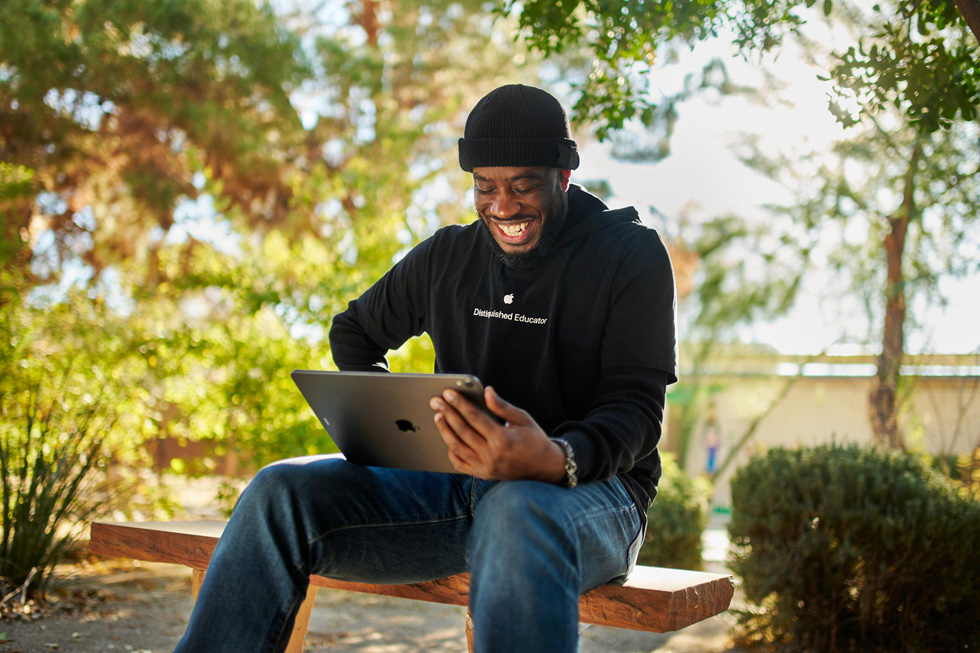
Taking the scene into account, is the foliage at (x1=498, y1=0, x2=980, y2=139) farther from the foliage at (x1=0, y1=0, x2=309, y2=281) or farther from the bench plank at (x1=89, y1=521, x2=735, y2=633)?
the foliage at (x1=0, y1=0, x2=309, y2=281)

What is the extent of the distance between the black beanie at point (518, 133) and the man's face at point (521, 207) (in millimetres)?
32

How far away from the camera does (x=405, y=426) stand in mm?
1789

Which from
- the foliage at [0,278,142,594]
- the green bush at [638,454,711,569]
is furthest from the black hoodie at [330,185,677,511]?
the green bush at [638,454,711,569]

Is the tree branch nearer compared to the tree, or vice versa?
the tree branch

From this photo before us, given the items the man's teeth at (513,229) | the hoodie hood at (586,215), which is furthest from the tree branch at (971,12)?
the man's teeth at (513,229)

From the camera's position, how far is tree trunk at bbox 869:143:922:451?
7473 mm

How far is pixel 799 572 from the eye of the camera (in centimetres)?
368

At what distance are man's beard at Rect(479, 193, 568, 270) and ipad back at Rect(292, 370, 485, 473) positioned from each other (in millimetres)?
626

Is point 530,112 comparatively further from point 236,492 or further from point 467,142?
point 236,492

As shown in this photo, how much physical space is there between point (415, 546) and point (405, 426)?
0.36 metres

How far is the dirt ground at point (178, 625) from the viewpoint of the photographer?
11.5ft

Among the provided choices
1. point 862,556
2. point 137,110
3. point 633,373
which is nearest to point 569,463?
point 633,373

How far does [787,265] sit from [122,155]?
Result: 737cm

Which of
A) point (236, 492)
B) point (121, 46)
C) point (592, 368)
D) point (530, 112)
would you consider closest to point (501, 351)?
point (592, 368)
